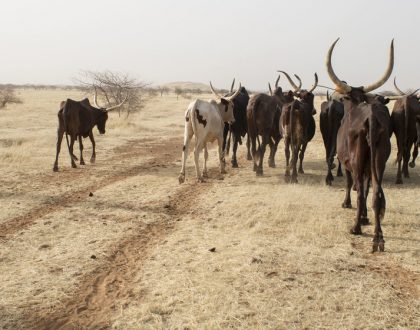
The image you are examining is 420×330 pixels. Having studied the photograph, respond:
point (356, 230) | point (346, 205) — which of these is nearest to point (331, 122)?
point (346, 205)

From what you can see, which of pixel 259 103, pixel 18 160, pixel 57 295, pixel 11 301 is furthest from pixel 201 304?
pixel 18 160

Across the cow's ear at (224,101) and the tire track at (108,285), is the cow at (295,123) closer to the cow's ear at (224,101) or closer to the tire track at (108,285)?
the cow's ear at (224,101)

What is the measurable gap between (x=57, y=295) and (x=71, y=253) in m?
1.13

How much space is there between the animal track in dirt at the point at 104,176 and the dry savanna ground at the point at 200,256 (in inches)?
2.0

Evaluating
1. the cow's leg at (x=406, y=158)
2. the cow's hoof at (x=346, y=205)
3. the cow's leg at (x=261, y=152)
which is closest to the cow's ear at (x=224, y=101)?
the cow's leg at (x=261, y=152)

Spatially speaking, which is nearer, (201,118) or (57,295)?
(57,295)

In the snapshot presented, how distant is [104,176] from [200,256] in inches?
227

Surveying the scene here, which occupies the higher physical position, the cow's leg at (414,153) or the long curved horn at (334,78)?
the long curved horn at (334,78)

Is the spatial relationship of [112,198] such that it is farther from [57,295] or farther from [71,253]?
[57,295]

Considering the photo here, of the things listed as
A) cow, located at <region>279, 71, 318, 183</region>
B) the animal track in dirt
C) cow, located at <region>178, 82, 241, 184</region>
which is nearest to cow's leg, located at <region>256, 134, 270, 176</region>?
cow, located at <region>279, 71, 318, 183</region>

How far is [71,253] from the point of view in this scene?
17.5 ft

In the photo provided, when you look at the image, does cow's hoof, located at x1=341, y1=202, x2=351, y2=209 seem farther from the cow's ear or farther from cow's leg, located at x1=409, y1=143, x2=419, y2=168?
the cow's ear

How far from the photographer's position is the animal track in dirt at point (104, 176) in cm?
663

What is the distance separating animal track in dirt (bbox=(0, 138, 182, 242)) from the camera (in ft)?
21.8
